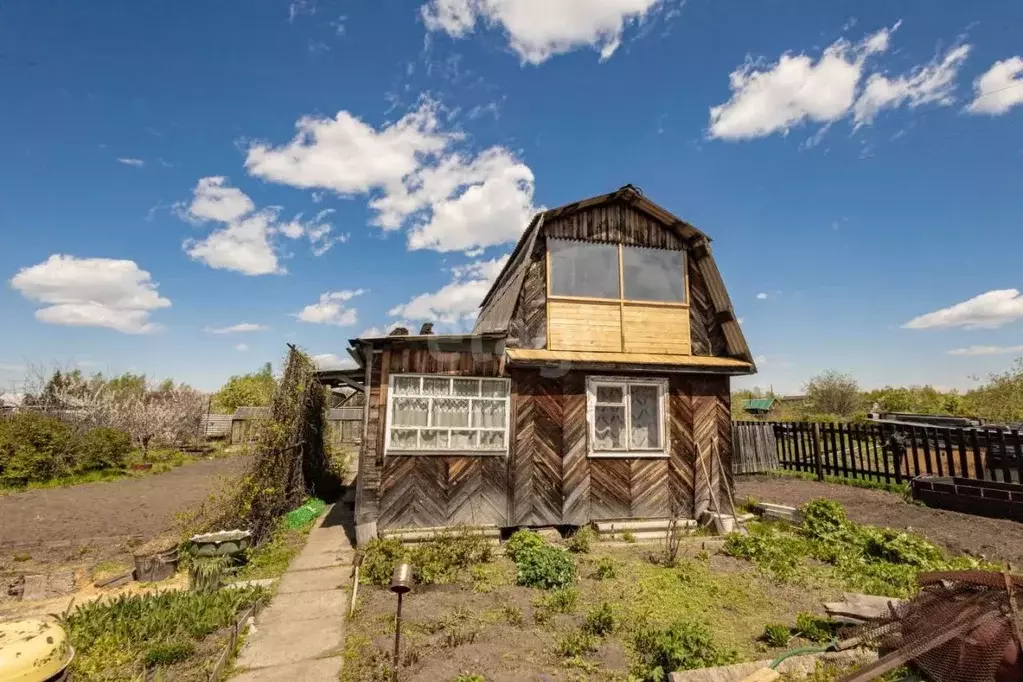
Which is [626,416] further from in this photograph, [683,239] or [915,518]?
[915,518]

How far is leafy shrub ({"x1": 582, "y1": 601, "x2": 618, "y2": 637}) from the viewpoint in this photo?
556 cm

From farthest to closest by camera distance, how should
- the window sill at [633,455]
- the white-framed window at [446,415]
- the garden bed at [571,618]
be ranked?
1. the window sill at [633,455]
2. the white-framed window at [446,415]
3. the garden bed at [571,618]

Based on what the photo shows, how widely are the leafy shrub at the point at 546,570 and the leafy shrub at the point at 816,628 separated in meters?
2.97

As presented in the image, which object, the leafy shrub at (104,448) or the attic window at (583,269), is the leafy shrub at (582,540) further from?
the leafy shrub at (104,448)

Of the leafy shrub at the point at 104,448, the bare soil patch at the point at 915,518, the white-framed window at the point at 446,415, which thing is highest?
the white-framed window at the point at 446,415

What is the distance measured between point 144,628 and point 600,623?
200 inches

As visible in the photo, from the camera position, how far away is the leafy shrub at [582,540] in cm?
872

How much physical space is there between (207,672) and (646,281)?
9980mm

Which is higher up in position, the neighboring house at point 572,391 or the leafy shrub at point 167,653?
the neighboring house at point 572,391

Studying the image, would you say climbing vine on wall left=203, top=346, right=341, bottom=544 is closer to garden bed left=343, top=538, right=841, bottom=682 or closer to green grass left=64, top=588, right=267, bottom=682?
green grass left=64, top=588, right=267, bottom=682

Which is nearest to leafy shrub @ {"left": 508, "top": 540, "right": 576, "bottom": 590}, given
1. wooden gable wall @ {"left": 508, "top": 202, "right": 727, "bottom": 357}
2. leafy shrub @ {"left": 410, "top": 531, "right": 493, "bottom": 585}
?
leafy shrub @ {"left": 410, "top": 531, "right": 493, "bottom": 585}

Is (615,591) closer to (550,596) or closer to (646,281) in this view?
(550,596)

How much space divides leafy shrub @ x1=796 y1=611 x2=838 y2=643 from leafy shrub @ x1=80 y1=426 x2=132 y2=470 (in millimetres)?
23197

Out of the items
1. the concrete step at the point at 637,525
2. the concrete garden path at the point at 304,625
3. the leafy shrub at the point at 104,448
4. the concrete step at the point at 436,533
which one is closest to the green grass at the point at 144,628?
the concrete garden path at the point at 304,625
